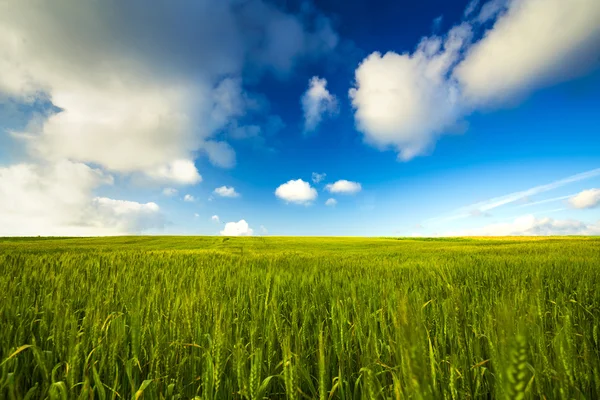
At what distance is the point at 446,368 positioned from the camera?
1.93 m

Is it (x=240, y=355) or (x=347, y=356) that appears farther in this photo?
(x=347, y=356)

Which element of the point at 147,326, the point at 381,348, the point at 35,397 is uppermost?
the point at 147,326

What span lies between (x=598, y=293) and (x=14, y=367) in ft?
20.1

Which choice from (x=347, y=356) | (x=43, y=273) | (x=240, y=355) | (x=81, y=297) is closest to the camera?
(x=240, y=355)

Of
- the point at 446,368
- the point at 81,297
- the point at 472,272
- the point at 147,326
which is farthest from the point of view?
the point at 472,272

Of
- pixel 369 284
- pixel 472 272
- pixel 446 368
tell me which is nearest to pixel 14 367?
pixel 446 368

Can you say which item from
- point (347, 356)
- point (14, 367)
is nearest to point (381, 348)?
point (347, 356)

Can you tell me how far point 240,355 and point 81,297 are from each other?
3.25m

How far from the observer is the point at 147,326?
89.0 inches

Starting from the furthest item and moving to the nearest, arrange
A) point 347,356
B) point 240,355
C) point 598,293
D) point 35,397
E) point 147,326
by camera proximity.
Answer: point 598,293 < point 147,326 < point 347,356 < point 35,397 < point 240,355

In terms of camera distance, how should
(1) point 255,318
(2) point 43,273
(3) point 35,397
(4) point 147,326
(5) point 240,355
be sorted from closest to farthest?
(5) point 240,355, (3) point 35,397, (4) point 147,326, (1) point 255,318, (2) point 43,273

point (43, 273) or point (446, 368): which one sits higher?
point (43, 273)

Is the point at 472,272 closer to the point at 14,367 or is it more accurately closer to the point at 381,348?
the point at 381,348

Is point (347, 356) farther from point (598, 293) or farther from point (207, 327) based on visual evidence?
point (598, 293)
